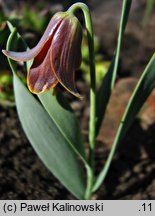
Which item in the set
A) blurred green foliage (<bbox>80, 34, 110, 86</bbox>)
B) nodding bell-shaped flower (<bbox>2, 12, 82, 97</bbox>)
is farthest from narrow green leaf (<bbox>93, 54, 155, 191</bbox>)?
blurred green foliage (<bbox>80, 34, 110, 86</bbox>)

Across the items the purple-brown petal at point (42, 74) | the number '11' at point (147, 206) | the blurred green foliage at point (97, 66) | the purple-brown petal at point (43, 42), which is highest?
the purple-brown petal at point (43, 42)

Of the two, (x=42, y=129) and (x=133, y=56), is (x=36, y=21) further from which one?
(x=42, y=129)

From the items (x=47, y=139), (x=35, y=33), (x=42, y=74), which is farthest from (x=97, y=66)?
(x=42, y=74)

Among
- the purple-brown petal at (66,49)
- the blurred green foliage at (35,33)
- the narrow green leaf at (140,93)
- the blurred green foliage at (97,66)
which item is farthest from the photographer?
the blurred green foliage at (97,66)

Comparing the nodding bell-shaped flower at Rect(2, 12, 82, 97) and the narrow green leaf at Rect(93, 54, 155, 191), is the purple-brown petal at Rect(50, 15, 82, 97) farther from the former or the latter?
the narrow green leaf at Rect(93, 54, 155, 191)

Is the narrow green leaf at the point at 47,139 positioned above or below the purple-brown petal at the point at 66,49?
below

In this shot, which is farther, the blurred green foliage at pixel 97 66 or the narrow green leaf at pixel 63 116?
the blurred green foliage at pixel 97 66

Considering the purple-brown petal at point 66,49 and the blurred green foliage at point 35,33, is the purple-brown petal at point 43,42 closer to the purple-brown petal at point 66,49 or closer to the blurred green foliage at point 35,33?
the purple-brown petal at point 66,49

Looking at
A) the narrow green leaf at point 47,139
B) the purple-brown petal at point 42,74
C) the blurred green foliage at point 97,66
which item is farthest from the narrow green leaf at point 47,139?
the blurred green foliage at point 97,66
